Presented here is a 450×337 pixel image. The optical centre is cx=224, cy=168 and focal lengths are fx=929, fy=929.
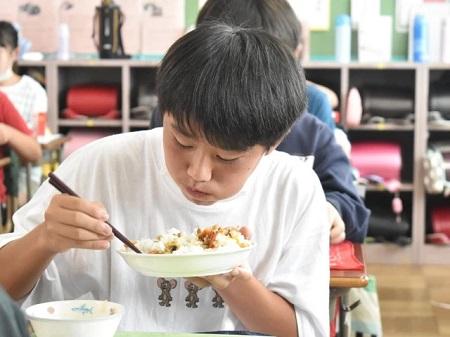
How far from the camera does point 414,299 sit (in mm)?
5000

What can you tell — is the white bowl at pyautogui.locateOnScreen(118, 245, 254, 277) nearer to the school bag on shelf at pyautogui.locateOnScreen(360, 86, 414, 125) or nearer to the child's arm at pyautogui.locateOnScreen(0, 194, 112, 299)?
the child's arm at pyautogui.locateOnScreen(0, 194, 112, 299)

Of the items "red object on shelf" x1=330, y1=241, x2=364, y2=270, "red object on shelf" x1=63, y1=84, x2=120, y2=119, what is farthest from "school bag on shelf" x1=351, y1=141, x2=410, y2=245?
"red object on shelf" x1=330, y1=241, x2=364, y2=270

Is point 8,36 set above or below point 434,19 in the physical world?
below

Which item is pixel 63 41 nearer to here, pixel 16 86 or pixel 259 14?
pixel 16 86

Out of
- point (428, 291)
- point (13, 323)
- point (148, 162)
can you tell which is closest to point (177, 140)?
point (148, 162)

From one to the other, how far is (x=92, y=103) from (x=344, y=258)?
429 centimetres

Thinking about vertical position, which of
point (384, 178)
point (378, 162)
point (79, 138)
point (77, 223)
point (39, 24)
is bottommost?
point (384, 178)

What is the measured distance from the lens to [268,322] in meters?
1.61

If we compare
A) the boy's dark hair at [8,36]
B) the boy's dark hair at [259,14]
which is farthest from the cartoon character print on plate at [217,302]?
the boy's dark hair at [8,36]

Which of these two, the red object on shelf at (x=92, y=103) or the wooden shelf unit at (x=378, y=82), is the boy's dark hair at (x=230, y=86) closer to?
the wooden shelf unit at (x=378, y=82)

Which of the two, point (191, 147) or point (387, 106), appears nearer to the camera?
point (191, 147)

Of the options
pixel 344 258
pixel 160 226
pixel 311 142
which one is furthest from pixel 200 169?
pixel 311 142

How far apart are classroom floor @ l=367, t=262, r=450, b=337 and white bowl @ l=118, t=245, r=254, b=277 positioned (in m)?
3.02

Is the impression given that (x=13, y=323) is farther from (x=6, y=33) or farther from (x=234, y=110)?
(x=6, y=33)
